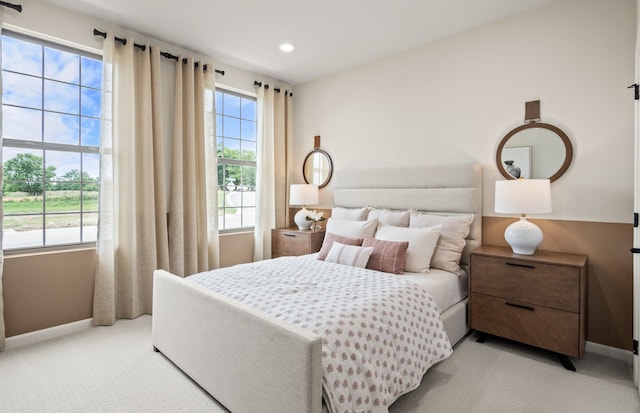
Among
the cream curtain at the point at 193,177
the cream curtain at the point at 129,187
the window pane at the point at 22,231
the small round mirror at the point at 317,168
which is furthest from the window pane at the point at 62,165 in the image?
the small round mirror at the point at 317,168

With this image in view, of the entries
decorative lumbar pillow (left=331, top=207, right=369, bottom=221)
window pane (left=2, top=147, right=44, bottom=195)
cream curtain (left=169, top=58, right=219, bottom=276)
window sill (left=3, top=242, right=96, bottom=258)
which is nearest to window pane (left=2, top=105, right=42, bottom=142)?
window pane (left=2, top=147, right=44, bottom=195)

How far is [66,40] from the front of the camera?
2.96 meters

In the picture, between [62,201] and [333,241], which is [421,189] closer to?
[333,241]

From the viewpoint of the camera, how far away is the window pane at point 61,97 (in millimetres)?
2963

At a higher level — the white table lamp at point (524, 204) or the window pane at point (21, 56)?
the window pane at point (21, 56)

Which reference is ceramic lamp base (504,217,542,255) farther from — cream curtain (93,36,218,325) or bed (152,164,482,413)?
cream curtain (93,36,218,325)

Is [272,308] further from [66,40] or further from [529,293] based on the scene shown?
[66,40]

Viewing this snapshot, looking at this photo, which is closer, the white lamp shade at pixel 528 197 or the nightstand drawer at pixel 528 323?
the nightstand drawer at pixel 528 323

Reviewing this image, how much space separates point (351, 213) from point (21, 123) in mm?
3114

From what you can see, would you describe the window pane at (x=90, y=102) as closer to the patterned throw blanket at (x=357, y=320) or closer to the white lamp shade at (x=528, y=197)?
the patterned throw blanket at (x=357, y=320)

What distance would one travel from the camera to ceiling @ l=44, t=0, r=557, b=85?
2.83m

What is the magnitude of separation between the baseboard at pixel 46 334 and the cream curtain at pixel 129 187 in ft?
0.43

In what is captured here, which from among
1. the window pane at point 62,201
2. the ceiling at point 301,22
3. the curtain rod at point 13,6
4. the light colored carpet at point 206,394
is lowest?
the light colored carpet at point 206,394

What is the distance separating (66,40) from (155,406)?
10.0ft
